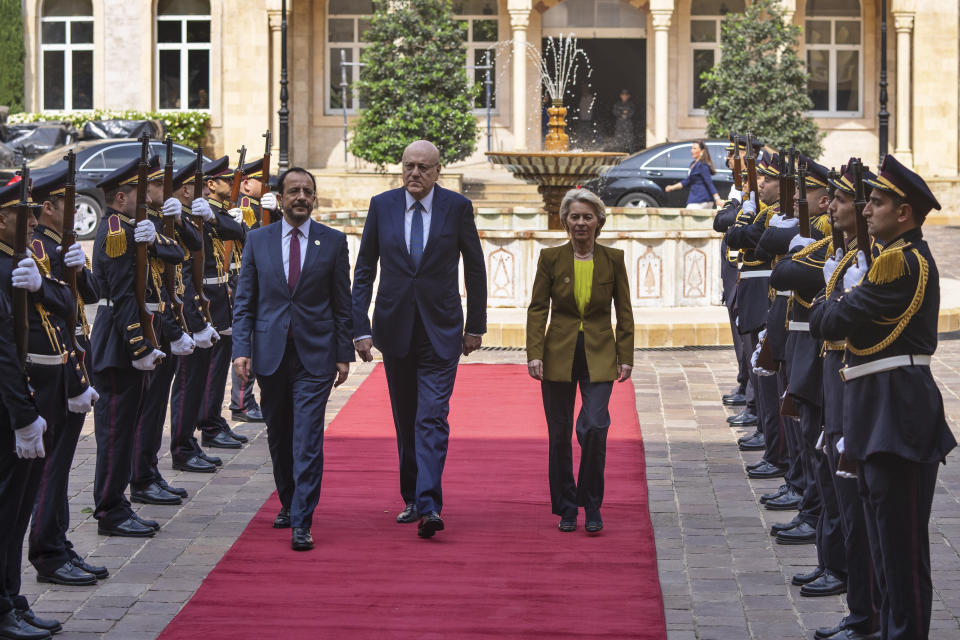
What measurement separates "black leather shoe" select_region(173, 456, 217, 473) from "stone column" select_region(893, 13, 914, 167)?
81.6ft

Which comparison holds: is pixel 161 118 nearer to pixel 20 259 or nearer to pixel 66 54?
pixel 66 54

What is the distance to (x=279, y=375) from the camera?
763 centimetres

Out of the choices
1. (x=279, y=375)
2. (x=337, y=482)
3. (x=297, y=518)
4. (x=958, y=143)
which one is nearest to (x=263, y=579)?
(x=297, y=518)

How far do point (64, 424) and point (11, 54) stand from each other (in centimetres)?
2840

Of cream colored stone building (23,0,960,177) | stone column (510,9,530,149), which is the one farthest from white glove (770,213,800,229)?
cream colored stone building (23,0,960,177)

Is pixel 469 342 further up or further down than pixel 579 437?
further up

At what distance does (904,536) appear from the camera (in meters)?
5.59

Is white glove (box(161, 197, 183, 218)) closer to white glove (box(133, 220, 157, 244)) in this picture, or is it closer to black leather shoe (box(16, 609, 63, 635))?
white glove (box(133, 220, 157, 244))

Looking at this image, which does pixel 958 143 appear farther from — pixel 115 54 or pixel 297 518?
pixel 297 518

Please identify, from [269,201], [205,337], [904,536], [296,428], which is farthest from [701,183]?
[904,536]

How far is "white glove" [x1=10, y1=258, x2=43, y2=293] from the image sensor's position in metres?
6.01

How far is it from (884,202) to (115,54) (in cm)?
2980

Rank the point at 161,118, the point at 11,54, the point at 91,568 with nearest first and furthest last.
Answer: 1. the point at 91,568
2. the point at 161,118
3. the point at 11,54

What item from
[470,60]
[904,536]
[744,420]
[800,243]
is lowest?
[744,420]
